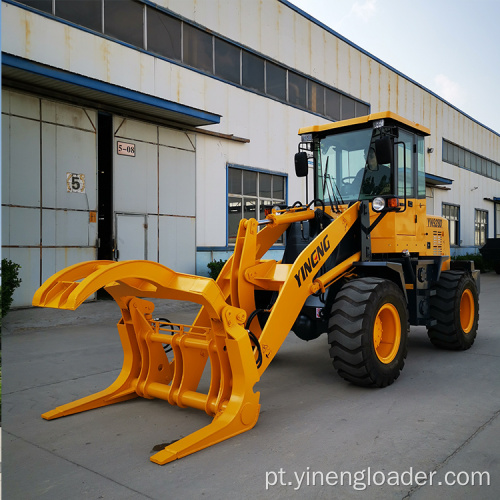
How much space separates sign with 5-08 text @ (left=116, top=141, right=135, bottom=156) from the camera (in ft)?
38.2

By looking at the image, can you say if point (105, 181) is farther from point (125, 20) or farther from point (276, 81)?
point (276, 81)

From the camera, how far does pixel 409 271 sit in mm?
6508

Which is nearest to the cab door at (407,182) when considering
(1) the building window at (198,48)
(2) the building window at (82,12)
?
(2) the building window at (82,12)

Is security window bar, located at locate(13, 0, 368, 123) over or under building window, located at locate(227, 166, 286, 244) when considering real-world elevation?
over

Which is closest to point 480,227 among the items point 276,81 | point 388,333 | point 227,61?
point 276,81

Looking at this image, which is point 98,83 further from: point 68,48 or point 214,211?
point 214,211

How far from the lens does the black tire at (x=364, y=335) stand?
494 cm

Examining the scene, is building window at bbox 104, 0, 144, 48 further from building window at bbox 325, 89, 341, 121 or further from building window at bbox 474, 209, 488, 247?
building window at bbox 474, 209, 488, 247

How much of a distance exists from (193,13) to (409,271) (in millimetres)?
9932

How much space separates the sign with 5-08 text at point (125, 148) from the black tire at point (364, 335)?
8.02 metres

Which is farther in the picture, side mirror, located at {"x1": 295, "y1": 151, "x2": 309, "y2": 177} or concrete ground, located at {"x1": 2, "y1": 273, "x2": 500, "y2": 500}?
side mirror, located at {"x1": 295, "y1": 151, "x2": 309, "y2": 177}

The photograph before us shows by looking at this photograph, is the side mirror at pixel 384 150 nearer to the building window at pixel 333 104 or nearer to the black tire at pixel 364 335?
the black tire at pixel 364 335

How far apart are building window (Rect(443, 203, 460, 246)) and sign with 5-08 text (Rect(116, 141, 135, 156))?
2072 cm

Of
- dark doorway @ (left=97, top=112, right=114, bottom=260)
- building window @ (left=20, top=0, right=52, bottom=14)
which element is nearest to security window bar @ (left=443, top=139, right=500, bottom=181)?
→ dark doorway @ (left=97, top=112, right=114, bottom=260)
